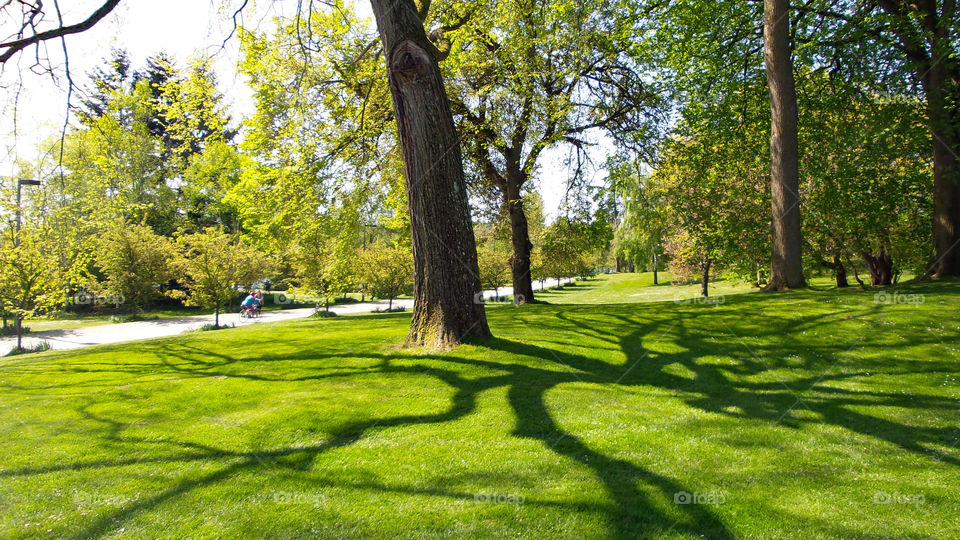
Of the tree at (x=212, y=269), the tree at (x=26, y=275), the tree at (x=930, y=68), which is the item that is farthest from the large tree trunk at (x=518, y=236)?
the tree at (x=26, y=275)

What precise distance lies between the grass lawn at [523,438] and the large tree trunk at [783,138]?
7.13ft

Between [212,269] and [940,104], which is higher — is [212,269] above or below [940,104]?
below

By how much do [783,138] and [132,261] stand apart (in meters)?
31.1

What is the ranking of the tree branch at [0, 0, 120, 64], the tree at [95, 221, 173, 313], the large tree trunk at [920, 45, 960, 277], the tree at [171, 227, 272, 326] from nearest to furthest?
the tree branch at [0, 0, 120, 64] → the large tree trunk at [920, 45, 960, 277] → the tree at [171, 227, 272, 326] → the tree at [95, 221, 173, 313]

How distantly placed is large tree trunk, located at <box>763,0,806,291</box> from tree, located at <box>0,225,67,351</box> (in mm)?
22471

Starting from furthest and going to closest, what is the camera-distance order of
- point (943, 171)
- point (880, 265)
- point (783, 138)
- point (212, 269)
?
point (212, 269) < point (880, 265) < point (943, 171) < point (783, 138)

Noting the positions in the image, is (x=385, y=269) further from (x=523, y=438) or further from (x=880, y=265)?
(x=523, y=438)

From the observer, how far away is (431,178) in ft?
21.8

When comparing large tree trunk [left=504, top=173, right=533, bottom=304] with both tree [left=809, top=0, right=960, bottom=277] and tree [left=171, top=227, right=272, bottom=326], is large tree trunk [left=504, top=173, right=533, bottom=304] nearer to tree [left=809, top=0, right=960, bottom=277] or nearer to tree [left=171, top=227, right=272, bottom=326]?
tree [left=809, top=0, right=960, bottom=277]

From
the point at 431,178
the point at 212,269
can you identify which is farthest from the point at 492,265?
the point at 431,178

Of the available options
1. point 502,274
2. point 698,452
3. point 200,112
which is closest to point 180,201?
point 502,274

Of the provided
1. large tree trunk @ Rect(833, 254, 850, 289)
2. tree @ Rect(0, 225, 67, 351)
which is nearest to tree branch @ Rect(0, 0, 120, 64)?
Answer: tree @ Rect(0, 225, 67, 351)

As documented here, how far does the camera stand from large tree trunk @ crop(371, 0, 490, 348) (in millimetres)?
6629

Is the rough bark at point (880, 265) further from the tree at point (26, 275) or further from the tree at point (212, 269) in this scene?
the tree at point (26, 275)
